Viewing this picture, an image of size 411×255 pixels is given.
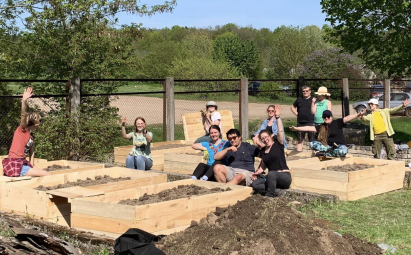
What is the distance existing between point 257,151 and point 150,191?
2013 mm

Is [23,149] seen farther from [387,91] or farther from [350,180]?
[387,91]

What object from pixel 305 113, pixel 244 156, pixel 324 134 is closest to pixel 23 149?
pixel 244 156

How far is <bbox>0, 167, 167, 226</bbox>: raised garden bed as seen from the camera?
7.45 metres

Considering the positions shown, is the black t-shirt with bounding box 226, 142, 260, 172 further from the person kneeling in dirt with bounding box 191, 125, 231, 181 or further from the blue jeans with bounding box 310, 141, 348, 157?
the blue jeans with bounding box 310, 141, 348, 157

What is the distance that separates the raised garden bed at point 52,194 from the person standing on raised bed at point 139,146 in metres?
1.17

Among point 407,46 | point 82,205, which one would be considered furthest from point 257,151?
point 407,46

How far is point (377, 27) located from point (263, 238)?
12.8m

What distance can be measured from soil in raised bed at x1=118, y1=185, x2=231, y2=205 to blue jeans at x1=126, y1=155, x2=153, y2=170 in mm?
2167

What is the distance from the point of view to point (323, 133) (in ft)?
37.4

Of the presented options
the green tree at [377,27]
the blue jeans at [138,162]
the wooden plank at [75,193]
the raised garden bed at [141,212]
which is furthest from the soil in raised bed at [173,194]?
the green tree at [377,27]

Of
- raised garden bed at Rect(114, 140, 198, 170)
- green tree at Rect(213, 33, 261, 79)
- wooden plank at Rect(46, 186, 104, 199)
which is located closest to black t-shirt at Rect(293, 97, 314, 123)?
raised garden bed at Rect(114, 140, 198, 170)

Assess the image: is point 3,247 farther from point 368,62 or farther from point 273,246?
point 368,62

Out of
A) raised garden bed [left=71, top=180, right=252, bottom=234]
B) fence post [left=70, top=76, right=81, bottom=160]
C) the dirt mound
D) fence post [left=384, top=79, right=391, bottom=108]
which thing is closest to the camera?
the dirt mound

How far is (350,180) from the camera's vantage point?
8992 millimetres
